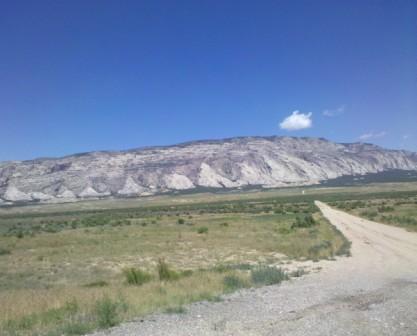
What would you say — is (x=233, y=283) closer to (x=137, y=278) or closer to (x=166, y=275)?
(x=166, y=275)

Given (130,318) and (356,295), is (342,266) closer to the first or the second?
(356,295)

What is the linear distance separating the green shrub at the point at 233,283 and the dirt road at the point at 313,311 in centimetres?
72

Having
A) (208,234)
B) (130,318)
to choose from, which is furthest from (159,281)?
(208,234)

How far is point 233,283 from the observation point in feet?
49.9

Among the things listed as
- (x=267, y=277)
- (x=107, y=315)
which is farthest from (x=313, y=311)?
(x=267, y=277)

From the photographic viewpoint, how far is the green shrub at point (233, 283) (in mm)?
14861

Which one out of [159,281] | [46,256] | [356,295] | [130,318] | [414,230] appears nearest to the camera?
[130,318]

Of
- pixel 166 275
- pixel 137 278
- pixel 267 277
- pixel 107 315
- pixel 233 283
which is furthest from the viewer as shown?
pixel 166 275

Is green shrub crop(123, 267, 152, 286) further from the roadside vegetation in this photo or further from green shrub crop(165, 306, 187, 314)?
green shrub crop(165, 306, 187, 314)

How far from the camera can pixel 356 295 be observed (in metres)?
12.5

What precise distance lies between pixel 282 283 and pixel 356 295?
3395 millimetres

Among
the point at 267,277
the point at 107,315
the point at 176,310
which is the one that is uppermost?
the point at 107,315

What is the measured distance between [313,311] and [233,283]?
486cm

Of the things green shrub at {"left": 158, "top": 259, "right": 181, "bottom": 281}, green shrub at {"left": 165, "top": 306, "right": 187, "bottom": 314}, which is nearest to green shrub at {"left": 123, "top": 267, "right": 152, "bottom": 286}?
green shrub at {"left": 158, "top": 259, "right": 181, "bottom": 281}
